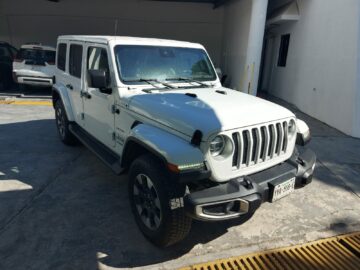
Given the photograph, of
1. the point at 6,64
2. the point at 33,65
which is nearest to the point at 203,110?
the point at 33,65

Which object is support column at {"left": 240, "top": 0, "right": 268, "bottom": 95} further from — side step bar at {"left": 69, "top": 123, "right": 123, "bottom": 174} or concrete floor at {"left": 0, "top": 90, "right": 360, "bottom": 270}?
side step bar at {"left": 69, "top": 123, "right": 123, "bottom": 174}

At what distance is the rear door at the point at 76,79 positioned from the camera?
4.64 meters

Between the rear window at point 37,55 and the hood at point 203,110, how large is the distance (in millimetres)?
8524

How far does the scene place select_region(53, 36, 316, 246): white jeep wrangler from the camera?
8.35ft

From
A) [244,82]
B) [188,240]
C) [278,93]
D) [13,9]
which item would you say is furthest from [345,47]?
[13,9]

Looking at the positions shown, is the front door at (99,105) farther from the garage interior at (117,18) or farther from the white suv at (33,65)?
the garage interior at (117,18)

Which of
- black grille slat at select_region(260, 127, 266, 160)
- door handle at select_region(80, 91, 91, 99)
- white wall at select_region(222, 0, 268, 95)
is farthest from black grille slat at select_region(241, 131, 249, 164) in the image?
white wall at select_region(222, 0, 268, 95)

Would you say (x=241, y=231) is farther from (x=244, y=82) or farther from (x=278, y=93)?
(x=278, y=93)

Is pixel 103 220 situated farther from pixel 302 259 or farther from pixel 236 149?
pixel 302 259

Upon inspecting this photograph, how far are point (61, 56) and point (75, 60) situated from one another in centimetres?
86

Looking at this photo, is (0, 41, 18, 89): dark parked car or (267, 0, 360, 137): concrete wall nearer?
(267, 0, 360, 137): concrete wall

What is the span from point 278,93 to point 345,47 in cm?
429

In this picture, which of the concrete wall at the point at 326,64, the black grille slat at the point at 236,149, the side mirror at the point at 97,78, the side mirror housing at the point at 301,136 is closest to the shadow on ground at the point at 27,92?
the side mirror at the point at 97,78

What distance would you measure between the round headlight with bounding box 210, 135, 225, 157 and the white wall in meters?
7.54
